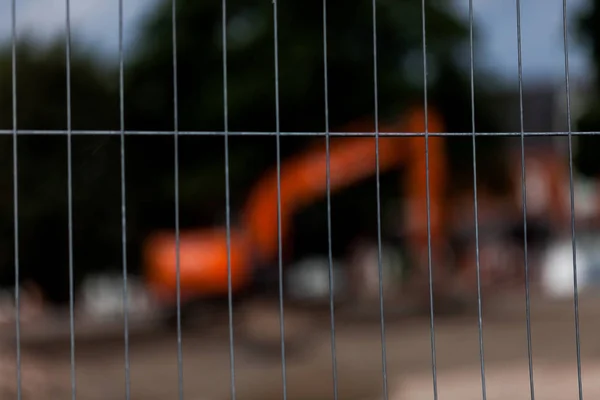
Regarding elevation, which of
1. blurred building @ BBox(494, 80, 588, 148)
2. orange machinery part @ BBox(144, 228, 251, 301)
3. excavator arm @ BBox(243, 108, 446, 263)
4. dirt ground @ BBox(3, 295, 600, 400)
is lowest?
dirt ground @ BBox(3, 295, 600, 400)

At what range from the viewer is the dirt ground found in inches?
394

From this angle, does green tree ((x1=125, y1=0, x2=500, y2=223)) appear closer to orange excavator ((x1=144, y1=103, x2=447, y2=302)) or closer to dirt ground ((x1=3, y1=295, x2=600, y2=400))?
orange excavator ((x1=144, y1=103, x2=447, y2=302))

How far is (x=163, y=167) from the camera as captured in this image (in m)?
16.0

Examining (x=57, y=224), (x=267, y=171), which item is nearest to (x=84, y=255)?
(x=57, y=224)

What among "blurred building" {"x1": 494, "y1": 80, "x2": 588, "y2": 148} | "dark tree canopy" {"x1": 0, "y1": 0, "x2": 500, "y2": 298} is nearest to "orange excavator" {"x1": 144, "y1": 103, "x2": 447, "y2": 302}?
"dark tree canopy" {"x1": 0, "y1": 0, "x2": 500, "y2": 298}

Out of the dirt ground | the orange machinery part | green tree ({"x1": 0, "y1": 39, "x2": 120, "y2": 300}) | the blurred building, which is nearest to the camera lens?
the dirt ground

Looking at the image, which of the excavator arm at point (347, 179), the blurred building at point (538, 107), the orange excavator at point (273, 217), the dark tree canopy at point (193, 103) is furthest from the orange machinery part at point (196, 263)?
the blurred building at point (538, 107)

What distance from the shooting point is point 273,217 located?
1423 cm

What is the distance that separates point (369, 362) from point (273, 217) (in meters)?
3.32

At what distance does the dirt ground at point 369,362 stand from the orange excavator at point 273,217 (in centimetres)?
102

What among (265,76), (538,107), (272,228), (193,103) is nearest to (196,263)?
(272,228)

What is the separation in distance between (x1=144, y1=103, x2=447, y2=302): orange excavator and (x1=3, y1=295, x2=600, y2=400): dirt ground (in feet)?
3.36

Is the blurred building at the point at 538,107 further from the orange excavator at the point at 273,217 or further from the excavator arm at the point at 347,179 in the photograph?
the orange excavator at the point at 273,217

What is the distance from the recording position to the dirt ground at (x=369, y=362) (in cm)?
1002
